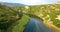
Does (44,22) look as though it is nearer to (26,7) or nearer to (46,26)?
(46,26)

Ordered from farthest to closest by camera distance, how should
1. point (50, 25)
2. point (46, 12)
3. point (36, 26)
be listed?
1. point (46, 12)
2. point (50, 25)
3. point (36, 26)

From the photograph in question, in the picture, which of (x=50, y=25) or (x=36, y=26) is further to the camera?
(x=50, y=25)

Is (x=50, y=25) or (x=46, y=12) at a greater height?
(x=46, y=12)

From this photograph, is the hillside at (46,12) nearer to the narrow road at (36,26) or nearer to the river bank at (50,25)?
the river bank at (50,25)

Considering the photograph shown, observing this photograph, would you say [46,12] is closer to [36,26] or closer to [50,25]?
[50,25]

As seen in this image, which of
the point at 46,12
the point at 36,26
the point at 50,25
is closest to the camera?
the point at 36,26

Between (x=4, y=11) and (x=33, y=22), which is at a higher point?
(x=4, y=11)

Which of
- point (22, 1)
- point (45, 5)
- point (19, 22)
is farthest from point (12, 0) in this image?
point (45, 5)

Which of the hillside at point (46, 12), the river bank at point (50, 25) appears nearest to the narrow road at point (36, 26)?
the river bank at point (50, 25)

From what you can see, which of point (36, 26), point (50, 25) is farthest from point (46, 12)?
point (36, 26)
